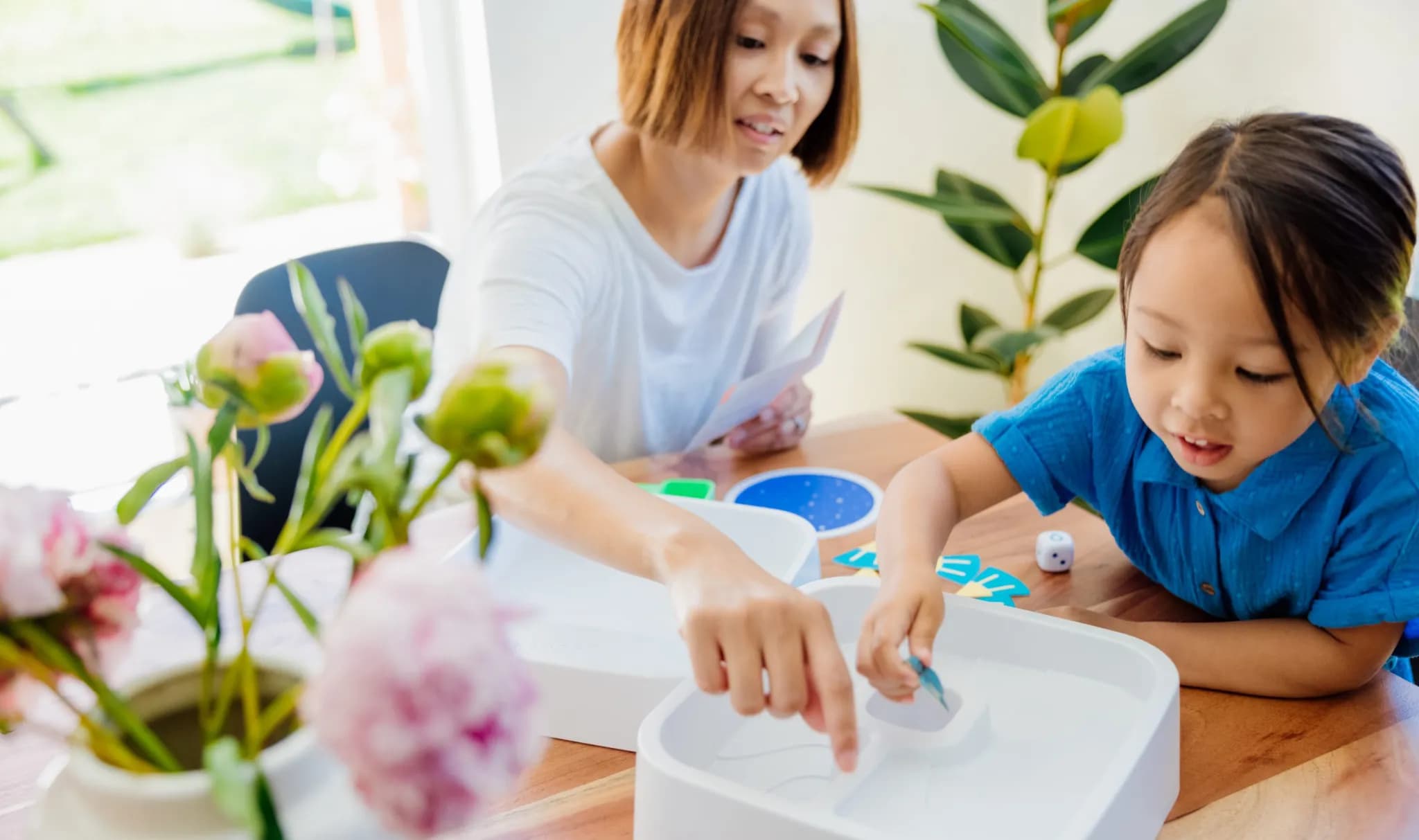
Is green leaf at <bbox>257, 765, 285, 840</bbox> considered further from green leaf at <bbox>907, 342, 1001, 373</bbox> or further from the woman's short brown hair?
green leaf at <bbox>907, 342, 1001, 373</bbox>

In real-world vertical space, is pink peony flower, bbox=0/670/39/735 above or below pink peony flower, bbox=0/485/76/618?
below

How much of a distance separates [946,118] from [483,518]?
2.04 m

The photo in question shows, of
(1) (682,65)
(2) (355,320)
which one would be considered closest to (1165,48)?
(1) (682,65)

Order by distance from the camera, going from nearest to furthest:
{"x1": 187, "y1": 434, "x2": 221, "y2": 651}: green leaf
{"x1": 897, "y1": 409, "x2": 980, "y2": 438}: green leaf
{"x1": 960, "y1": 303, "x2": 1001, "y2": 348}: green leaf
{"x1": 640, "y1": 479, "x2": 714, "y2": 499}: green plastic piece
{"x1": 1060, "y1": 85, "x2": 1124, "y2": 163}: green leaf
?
{"x1": 187, "y1": 434, "x2": 221, "y2": 651}: green leaf, {"x1": 640, "y1": 479, "x2": 714, "y2": 499}: green plastic piece, {"x1": 1060, "y1": 85, "x2": 1124, "y2": 163}: green leaf, {"x1": 897, "y1": 409, "x2": 980, "y2": 438}: green leaf, {"x1": 960, "y1": 303, "x2": 1001, "y2": 348}: green leaf

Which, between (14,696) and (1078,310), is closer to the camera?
(14,696)

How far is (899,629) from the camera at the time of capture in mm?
744

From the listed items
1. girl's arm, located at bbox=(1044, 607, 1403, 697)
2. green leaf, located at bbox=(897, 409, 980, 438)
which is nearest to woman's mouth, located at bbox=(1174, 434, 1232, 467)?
girl's arm, located at bbox=(1044, 607, 1403, 697)

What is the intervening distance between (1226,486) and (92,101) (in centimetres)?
218

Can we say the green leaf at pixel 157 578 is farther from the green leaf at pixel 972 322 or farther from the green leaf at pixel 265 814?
the green leaf at pixel 972 322

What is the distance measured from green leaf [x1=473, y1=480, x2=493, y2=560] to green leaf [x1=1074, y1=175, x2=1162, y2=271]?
4.80ft

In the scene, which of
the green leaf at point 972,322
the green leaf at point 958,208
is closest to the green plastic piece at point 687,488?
the green leaf at point 958,208

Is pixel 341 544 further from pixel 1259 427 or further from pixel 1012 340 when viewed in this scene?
pixel 1012 340

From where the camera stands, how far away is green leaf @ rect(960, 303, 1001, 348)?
1.88 m

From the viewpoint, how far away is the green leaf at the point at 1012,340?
5.35ft
